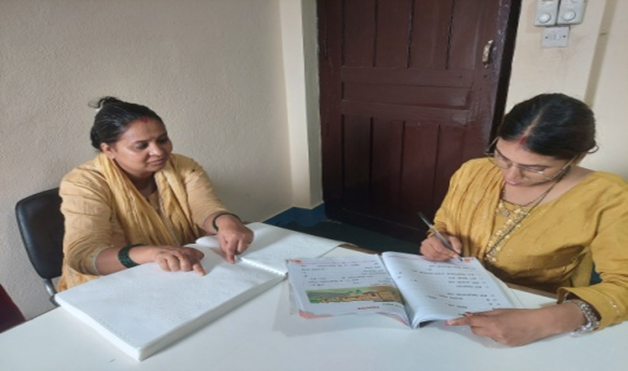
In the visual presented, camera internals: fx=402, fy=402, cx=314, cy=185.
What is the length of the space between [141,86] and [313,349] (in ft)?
5.04

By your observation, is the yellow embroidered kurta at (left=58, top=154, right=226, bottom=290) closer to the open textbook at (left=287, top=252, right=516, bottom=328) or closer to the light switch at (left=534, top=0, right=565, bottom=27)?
the open textbook at (left=287, top=252, right=516, bottom=328)

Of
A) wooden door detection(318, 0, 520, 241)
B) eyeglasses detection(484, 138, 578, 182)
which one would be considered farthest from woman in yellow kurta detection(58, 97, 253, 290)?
wooden door detection(318, 0, 520, 241)

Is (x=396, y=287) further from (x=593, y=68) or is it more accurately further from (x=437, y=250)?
(x=593, y=68)

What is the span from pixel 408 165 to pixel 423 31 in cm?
77

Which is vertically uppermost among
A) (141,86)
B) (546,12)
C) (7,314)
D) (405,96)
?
(546,12)

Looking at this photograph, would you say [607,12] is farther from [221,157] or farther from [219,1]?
[221,157]

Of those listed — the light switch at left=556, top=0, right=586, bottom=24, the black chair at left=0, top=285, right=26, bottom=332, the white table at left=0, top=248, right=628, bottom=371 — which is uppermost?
the light switch at left=556, top=0, right=586, bottom=24

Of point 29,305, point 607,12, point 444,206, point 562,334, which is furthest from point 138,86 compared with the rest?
point 607,12

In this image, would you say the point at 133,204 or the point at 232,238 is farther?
the point at 133,204

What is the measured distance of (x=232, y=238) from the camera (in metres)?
1.11

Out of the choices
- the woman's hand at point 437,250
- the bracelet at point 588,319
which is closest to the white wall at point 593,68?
the woman's hand at point 437,250

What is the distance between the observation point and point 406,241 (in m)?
2.64

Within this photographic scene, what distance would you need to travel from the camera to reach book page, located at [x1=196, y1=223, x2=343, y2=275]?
1038 mm

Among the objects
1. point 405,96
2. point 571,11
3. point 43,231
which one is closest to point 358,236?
point 405,96
